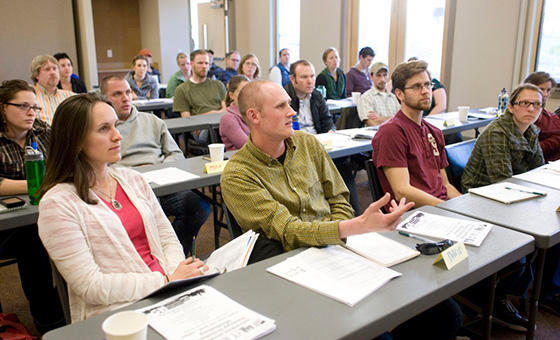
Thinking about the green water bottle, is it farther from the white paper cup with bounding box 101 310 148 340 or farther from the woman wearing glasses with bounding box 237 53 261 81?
the woman wearing glasses with bounding box 237 53 261 81

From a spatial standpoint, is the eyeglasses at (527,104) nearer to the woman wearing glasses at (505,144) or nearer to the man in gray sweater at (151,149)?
the woman wearing glasses at (505,144)

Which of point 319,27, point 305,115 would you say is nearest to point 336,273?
point 305,115

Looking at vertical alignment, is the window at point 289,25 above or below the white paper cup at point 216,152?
above

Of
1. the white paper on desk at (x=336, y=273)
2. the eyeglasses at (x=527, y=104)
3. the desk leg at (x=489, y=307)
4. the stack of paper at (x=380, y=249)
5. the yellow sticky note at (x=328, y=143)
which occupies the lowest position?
the desk leg at (x=489, y=307)

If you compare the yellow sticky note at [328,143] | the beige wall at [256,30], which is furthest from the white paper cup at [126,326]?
the beige wall at [256,30]

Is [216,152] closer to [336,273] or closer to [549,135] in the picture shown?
[336,273]

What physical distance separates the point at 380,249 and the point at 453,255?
0.72 ft

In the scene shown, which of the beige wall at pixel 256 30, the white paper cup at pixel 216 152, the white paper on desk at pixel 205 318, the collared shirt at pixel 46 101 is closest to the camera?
the white paper on desk at pixel 205 318

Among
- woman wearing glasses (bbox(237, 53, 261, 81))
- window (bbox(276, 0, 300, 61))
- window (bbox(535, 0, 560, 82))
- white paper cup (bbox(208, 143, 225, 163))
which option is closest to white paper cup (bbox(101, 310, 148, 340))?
white paper cup (bbox(208, 143, 225, 163))

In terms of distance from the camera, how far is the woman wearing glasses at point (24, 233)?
2.16 metres

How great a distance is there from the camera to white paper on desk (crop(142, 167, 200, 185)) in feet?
7.77

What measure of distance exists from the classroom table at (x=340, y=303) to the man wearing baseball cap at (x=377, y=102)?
2.94 metres

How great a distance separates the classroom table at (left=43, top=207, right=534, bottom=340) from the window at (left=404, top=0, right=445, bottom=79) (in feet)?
19.5

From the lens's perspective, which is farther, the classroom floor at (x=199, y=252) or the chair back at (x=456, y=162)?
the chair back at (x=456, y=162)
